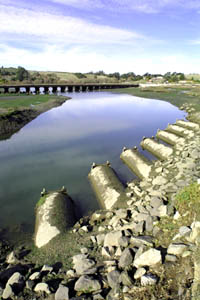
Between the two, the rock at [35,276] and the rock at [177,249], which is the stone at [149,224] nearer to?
the rock at [177,249]

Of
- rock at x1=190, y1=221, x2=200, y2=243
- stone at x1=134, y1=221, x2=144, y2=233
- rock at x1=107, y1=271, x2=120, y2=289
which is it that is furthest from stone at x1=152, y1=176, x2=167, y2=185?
rock at x1=107, y1=271, x2=120, y2=289

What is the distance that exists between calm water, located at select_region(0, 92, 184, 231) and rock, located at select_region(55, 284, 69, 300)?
22.4 feet

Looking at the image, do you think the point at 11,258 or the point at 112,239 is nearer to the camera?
the point at 112,239

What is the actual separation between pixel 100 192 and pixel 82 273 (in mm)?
7940

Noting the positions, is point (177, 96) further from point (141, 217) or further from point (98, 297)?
point (98, 297)

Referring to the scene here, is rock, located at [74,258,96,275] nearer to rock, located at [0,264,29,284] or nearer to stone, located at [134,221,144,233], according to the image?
rock, located at [0,264,29,284]

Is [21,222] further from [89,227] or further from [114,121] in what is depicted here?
[114,121]

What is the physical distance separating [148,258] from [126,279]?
1.08 meters

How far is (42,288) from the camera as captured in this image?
7.66 m

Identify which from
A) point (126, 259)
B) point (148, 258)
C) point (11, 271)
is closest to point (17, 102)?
point (11, 271)

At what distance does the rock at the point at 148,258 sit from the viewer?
24.6 ft

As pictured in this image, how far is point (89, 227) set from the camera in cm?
1180

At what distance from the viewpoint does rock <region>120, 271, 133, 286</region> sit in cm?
703

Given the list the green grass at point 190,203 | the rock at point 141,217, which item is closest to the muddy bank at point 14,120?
the rock at point 141,217
